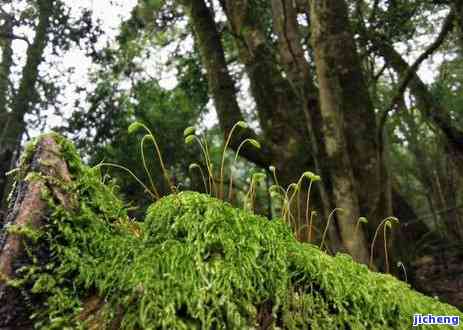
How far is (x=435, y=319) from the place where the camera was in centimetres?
152

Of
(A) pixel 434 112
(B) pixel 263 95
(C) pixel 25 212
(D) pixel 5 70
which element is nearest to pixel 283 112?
(B) pixel 263 95

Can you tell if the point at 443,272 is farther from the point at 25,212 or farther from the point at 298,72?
the point at 25,212

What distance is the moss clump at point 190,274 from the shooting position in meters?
1.04

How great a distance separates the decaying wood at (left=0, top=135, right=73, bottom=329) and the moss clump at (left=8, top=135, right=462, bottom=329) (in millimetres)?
32

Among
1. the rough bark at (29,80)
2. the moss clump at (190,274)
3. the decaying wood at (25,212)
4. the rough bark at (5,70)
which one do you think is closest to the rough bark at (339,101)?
the moss clump at (190,274)

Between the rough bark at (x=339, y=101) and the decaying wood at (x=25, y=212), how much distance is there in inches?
95.6

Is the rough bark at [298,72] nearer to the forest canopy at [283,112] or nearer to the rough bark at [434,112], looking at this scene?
the forest canopy at [283,112]

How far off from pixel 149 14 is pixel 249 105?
364 inches

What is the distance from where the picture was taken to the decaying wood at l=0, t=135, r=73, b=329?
3.38 ft

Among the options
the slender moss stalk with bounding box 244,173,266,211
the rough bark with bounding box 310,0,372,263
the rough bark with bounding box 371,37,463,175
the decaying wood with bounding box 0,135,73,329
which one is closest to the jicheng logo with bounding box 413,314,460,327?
the slender moss stalk with bounding box 244,173,266,211

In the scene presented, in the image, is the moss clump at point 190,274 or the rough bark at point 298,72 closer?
the moss clump at point 190,274

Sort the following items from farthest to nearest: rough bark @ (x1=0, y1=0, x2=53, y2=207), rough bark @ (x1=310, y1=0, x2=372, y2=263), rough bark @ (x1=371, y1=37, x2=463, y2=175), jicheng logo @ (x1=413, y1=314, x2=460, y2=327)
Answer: rough bark @ (x1=0, y1=0, x2=53, y2=207)
rough bark @ (x1=371, y1=37, x2=463, y2=175)
rough bark @ (x1=310, y1=0, x2=372, y2=263)
jicheng logo @ (x1=413, y1=314, x2=460, y2=327)

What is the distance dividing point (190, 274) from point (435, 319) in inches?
39.1

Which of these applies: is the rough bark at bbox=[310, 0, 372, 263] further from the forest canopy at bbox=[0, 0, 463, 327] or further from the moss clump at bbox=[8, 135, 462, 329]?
the moss clump at bbox=[8, 135, 462, 329]
